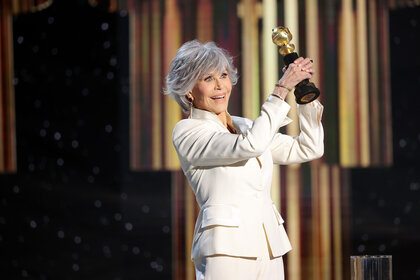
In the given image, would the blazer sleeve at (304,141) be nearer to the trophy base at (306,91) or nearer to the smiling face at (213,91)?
the trophy base at (306,91)

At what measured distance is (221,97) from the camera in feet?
6.57

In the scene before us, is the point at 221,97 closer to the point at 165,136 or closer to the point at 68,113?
the point at 165,136

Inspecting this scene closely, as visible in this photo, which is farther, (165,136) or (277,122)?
(165,136)

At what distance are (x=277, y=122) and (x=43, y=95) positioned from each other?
2043 millimetres

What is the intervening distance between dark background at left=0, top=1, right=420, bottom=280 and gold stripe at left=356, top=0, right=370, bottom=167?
0.33 ft

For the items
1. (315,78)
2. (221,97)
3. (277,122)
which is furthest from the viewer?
(315,78)

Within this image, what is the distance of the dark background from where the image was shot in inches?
137

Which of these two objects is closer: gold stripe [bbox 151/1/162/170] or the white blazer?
the white blazer

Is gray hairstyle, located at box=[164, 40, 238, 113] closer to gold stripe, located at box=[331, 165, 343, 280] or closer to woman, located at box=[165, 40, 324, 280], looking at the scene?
woman, located at box=[165, 40, 324, 280]

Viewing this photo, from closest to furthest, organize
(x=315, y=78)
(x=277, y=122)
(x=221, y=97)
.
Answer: (x=277, y=122) < (x=221, y=97) < (x=315, y=78)

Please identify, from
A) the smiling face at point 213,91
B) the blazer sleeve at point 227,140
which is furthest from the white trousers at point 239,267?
the smiling face at point 213,91

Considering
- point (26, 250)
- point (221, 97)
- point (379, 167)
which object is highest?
point (221, 97)

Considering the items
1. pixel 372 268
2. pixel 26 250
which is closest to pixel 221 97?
pixel 372 268

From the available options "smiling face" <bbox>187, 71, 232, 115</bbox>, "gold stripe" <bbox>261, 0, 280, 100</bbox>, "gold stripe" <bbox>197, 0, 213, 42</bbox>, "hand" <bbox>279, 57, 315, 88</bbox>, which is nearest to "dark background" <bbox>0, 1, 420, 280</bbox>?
"gold stripe" <bbox>197, 0, 213, 42</bbox>
